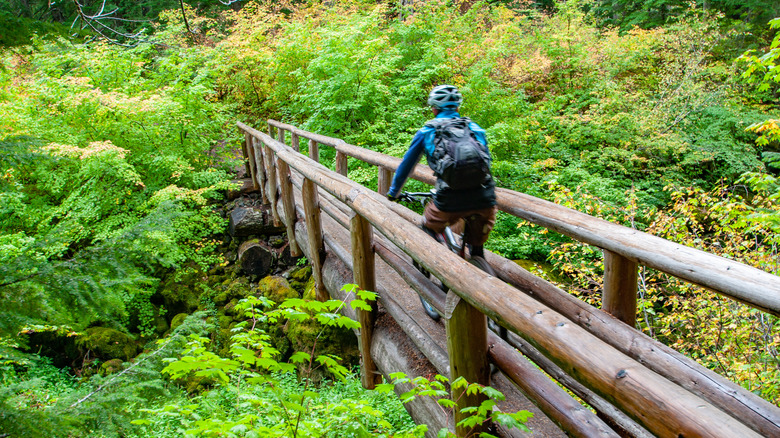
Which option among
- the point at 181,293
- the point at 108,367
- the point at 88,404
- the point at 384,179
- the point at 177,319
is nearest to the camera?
the point at 88,404

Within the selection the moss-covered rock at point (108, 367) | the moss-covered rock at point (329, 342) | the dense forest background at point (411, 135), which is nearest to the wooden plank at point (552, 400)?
the dense forest background at point (411, 135)

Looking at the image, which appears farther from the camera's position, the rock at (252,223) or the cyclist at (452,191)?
the rock at (252,223)

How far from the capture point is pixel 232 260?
27.5 feet

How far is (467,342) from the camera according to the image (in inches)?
76.6

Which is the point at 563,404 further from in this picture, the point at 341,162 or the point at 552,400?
the point at 341,162

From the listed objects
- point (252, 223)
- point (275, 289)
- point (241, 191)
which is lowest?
point (275, 289)

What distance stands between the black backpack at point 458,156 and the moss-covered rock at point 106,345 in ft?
22.9

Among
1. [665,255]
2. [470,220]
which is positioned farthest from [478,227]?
[665,255]

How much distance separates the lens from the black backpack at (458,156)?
A: 2438mm

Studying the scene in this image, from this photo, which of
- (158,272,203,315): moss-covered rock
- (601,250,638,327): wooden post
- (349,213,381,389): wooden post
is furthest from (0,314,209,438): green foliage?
(158,272,203,315): moss-covered rock

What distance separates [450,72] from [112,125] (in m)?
7.60

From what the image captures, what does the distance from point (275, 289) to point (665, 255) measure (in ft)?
20.9

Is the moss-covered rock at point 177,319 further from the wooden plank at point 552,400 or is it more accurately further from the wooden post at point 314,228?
the wooden plank at point 552,400

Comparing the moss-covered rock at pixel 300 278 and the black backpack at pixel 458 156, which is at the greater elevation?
the black backpack at pixel 458 156
